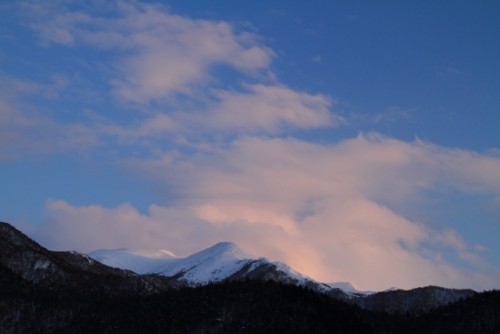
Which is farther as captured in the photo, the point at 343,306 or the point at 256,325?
the point at 343,306

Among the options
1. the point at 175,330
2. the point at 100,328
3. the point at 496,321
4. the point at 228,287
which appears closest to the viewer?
the point at 496,321

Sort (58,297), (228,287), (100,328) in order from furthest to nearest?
(58,297) → (100,328) → (228,287)

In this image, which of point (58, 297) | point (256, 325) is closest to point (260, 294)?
point (256, 325)

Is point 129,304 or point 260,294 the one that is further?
point 129,304

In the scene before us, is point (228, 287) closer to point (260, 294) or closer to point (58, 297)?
point (260, 294)

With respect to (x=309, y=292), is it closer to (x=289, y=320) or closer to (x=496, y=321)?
(x=289, y=320)

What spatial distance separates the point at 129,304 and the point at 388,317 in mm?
54935

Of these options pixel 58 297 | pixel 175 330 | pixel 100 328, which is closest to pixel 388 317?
pixel 175 330

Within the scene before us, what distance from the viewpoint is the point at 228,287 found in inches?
5300

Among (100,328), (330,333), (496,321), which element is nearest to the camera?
(496,321)

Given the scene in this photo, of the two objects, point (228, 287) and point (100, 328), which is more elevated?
point (228, 287)

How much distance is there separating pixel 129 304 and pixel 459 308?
6920 centimetres

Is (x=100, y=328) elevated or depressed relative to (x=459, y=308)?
depressed

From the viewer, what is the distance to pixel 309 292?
132500mm
